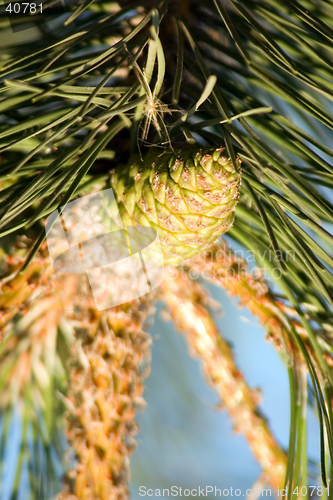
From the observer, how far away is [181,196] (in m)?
0.21

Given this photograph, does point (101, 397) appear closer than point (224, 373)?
Yes

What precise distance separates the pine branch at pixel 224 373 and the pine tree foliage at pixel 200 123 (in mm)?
112

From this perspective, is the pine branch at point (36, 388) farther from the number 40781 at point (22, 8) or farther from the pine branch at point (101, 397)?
the number 40781 at point (22, 8)

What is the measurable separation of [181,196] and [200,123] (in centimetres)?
4

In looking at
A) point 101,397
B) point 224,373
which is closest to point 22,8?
point 101,397

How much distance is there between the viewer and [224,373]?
0.43 m

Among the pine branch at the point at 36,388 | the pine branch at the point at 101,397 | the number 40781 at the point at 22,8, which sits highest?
the number 40781 at the point at 22,8

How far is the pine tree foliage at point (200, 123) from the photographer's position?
0.20 meters

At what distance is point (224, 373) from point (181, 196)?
28 cm

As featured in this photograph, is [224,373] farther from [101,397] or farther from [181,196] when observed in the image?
[181,196]

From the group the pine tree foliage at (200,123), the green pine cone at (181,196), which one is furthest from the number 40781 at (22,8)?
the green pine cone at (181,196)

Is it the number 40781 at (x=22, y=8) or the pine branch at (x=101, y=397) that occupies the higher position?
the number 40781 at (x=22, y=8)

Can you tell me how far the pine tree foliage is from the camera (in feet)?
0.65

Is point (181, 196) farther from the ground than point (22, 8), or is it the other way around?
point (22, 8)
